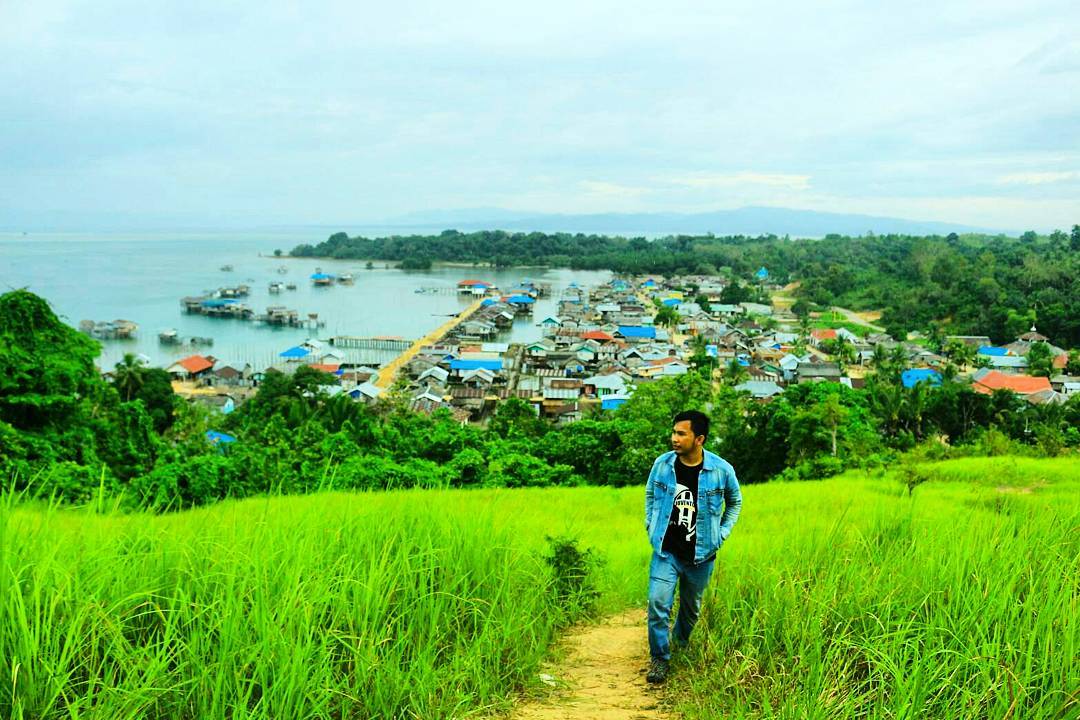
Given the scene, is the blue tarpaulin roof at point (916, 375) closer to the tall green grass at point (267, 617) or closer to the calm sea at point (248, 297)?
the calm sea at point (248, 297)

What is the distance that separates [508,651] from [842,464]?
30.2ft

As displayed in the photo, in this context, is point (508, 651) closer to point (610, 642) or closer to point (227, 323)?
point (610, 642)

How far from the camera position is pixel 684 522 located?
282 centimetres

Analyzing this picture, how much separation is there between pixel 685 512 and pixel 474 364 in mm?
30342

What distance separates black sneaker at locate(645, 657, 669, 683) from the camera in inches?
108

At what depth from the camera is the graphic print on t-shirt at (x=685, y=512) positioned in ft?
9.23

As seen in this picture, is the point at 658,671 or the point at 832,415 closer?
the point at 658,671

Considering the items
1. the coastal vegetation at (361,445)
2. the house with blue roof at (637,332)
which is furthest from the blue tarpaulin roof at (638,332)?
the coastal vegetation at (361,445)

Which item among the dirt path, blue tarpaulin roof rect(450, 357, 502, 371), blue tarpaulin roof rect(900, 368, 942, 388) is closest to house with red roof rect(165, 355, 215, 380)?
blue tarpaulin roof rect(450, 357, 502, 371)

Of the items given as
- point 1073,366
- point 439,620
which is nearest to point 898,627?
point 439,620

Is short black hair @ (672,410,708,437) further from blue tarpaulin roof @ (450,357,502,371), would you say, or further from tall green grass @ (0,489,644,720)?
blue tarpaulin roof @ (450,357,502,371)

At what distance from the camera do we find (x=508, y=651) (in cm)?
282

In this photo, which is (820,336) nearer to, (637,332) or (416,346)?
(637,332)

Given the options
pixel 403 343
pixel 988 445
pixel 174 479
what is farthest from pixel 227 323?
pixel 988 445
